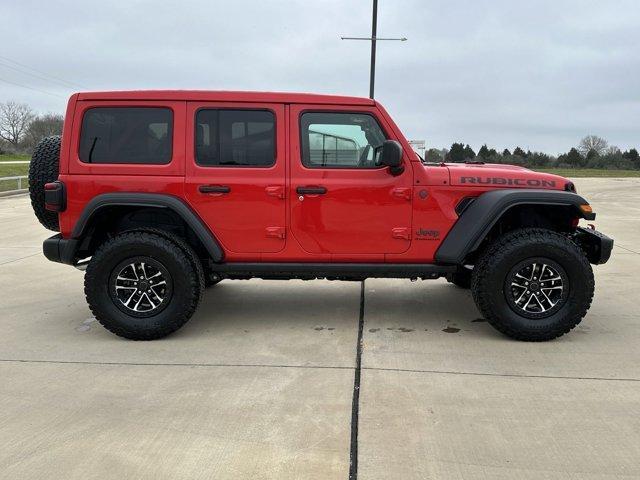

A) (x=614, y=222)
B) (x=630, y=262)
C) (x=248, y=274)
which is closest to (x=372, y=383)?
(x=248, y=274)

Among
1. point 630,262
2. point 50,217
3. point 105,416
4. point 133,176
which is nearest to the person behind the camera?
point 105,416

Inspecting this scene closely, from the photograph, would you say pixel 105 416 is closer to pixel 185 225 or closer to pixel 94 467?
pixel 94 467

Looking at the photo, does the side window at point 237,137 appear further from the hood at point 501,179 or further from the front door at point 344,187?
the hood at point 501,179

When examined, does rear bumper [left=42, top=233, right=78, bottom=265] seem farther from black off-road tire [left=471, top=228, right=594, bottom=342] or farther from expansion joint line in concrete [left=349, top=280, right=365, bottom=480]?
black off-road tire [left=471, top=228, right=594, bottom=342]

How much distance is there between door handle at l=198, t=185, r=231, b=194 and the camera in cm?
401

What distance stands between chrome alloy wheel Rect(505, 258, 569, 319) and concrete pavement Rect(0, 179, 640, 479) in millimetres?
278

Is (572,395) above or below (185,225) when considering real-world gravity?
below

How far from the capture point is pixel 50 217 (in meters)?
4.32

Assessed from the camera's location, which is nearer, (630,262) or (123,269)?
(123,269)

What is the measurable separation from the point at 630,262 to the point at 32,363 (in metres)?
7.07

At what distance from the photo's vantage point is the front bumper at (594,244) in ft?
13.7

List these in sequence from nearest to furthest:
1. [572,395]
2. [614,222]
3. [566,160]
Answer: [572,395] → [614,222] → [566,160]

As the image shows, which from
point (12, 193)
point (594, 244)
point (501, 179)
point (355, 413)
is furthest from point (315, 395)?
point (12, 193)

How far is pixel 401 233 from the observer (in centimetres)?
412
